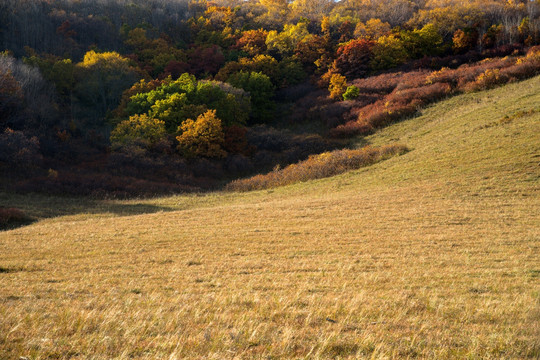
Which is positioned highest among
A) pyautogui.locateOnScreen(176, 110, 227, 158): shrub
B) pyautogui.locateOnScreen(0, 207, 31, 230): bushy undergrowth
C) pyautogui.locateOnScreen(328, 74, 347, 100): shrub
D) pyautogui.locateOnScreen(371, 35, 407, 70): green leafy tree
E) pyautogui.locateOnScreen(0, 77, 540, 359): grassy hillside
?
pyautogui.locateOnScreen(371, 35, 407, 70): green leafy tree

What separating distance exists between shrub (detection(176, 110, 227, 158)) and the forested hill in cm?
16

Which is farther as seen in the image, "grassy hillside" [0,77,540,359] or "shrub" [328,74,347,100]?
"shrub" [328,74,347,100]

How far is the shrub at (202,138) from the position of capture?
46781mm

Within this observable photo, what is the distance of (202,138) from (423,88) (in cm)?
2778

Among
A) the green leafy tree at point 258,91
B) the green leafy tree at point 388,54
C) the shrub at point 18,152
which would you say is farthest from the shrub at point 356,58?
the shrub at point 18,152

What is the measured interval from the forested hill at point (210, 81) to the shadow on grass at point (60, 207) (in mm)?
2313

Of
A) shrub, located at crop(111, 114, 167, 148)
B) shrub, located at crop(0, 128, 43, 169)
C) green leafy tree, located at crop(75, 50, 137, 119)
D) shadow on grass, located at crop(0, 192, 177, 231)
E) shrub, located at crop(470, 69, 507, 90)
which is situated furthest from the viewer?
green leafy tree, located at crop(75, 50, 137, 119)

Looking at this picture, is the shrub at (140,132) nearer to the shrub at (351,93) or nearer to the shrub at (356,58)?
the shrub at (351,93)

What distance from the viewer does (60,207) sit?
28188 mm

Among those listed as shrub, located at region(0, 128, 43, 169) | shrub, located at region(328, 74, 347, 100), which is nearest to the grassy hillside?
shrub, located at region(0, 128, 43, 169)

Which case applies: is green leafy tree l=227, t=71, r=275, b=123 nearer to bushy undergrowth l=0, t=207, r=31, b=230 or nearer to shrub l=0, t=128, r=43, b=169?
shrub l=0, t=128, r=43, b=169

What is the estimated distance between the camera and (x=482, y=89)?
46.5 m

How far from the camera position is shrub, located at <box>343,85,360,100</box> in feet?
192

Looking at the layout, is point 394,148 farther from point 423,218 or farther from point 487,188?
point 423,218
